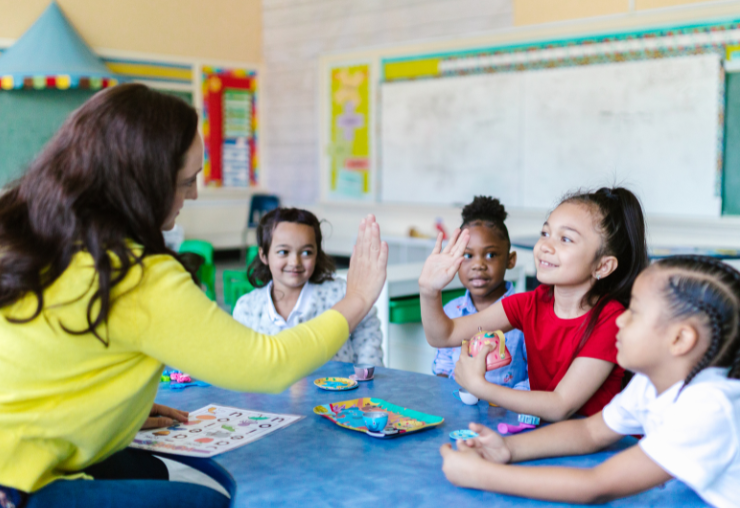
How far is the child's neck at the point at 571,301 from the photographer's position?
1581 mm

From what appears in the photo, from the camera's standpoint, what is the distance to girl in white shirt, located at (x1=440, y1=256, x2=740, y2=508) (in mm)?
960

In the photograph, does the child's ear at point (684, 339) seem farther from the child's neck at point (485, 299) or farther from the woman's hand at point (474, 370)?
the child's neck at point (485, 299)

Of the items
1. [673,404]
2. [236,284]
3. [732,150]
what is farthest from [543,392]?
[732,150]

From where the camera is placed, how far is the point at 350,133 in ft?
24.8

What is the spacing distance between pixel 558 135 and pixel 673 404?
199 inches

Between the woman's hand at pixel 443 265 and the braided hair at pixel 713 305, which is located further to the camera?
the woman's hand at pixel 443 265

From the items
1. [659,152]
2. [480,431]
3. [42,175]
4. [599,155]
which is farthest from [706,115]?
[42,175]

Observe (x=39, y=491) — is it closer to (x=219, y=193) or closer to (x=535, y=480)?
(x=535, y=480)

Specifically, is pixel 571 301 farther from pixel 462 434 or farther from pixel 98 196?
pixel 98 196

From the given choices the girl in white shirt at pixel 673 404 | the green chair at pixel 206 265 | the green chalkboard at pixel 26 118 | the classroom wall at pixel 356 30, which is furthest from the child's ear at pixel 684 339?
the green chalkboard at pixel 26 118

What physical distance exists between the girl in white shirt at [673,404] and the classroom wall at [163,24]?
23.6 feet

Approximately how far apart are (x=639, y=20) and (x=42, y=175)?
5.13 m

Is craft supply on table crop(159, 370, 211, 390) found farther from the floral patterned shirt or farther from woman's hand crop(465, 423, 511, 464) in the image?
woman's hand crop(465, 423, 511, 464)

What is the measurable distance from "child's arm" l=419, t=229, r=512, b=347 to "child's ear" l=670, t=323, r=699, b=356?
582mm
